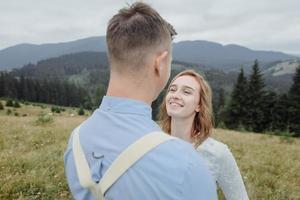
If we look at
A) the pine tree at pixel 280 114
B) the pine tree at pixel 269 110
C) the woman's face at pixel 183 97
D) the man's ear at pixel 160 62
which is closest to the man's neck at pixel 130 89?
the man's ear at pixel 160 62

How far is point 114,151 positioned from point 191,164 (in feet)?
1.23

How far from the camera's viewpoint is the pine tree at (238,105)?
66.8 m

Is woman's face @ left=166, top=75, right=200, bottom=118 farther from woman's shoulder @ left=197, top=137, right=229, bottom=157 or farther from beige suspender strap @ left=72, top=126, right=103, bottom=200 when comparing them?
beige suspender strap @ left=72, top=126, right=103, bottom=200

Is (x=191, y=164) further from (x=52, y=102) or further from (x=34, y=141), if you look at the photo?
(x=52, y=102)

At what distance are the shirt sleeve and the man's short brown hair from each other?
0.61 m

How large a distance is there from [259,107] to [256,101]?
1081 mm

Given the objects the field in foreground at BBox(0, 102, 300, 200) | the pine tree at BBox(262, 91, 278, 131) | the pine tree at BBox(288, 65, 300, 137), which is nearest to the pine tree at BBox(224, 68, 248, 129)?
the pine tree at BBox(262, 91, 278, 131)

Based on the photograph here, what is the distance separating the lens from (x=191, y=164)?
6.20 ft

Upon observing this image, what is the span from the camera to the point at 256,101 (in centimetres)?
6612

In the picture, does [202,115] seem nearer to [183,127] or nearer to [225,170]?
[183,127]

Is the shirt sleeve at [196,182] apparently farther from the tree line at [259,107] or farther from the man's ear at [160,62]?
the tree line at [259,107]

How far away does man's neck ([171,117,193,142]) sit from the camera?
4.62 metres

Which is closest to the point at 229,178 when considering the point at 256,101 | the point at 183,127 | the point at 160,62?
the point at 183,127

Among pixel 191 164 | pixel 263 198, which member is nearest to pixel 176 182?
pixel 191 164
